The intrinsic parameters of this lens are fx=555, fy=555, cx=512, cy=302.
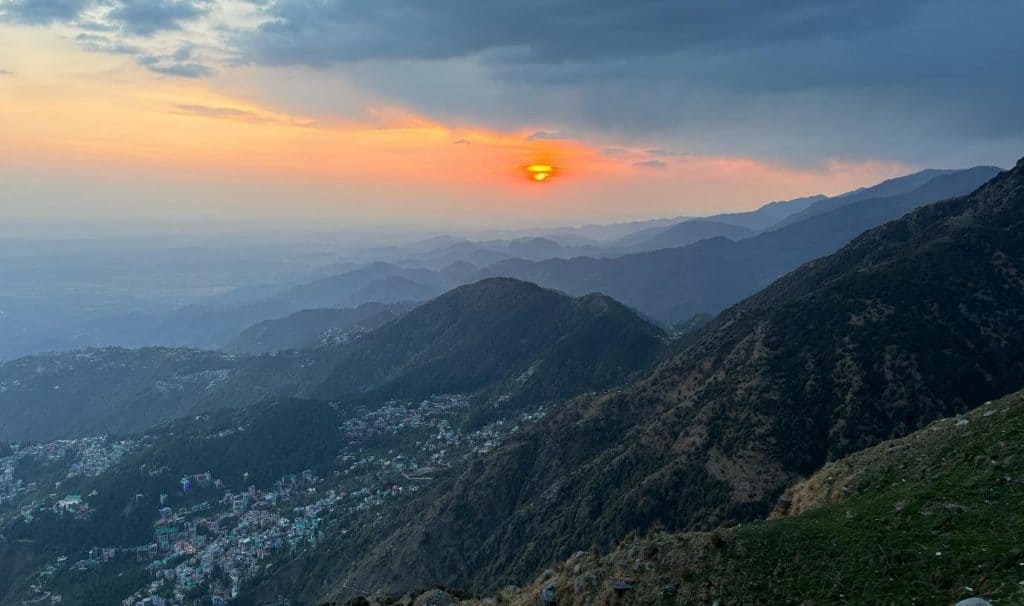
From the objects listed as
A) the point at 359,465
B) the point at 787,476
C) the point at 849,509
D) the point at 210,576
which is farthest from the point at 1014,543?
the point at 359,465

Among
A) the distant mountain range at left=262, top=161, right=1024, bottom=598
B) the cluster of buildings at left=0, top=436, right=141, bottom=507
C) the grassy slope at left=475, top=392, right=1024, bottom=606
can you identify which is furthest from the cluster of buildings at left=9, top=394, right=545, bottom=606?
the grassy slope at left=475, top=392, right=1024, bottom=606

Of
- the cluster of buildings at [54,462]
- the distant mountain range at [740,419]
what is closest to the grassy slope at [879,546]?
the distant mountain range at [740,419]

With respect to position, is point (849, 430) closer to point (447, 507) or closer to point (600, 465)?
point (600, 465)

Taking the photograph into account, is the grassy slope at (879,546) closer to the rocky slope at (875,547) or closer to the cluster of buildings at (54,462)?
the rocky slope at (875,547)

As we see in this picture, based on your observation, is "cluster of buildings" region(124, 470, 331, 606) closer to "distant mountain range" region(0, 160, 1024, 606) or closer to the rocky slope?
"distant mountain range" region(0, 160, 1024, 606)

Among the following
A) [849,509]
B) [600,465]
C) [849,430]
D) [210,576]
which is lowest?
[210,576]

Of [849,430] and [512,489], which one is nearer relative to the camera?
[849,430]
